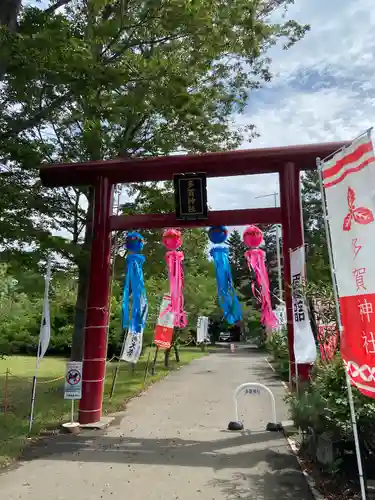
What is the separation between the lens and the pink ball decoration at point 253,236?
1012cm

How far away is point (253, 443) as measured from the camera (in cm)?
838

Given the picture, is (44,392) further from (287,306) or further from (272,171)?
(272,171)

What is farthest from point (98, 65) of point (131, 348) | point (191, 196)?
point (131, 348)

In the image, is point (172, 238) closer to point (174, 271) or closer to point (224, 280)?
point (174, 271)

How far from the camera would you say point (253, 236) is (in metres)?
10.1

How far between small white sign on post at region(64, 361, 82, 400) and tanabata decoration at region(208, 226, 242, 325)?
10.8 feet

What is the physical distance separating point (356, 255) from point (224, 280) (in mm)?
4971

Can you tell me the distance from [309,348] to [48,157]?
352 inches

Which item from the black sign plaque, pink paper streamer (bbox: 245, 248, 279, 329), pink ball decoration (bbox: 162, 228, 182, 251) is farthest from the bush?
pink ball decoration (bbox: 162, 228, 182, 251)

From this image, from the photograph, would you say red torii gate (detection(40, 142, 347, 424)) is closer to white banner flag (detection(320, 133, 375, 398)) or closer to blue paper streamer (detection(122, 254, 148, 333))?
blue paper streamer (detection(122, 254, 148, 333))

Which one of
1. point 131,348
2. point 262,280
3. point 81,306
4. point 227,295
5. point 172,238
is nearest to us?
point 227,295

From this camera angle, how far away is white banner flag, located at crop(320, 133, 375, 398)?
15.3 ft

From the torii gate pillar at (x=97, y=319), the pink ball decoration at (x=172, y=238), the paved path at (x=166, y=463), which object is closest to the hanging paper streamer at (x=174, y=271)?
the pink ball decoration at (x=172, y=238)

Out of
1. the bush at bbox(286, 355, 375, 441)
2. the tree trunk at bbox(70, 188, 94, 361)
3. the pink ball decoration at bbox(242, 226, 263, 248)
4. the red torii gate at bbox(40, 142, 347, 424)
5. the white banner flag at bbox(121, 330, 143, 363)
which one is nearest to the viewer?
the bush at bbox(286, 355, 375, 441)
